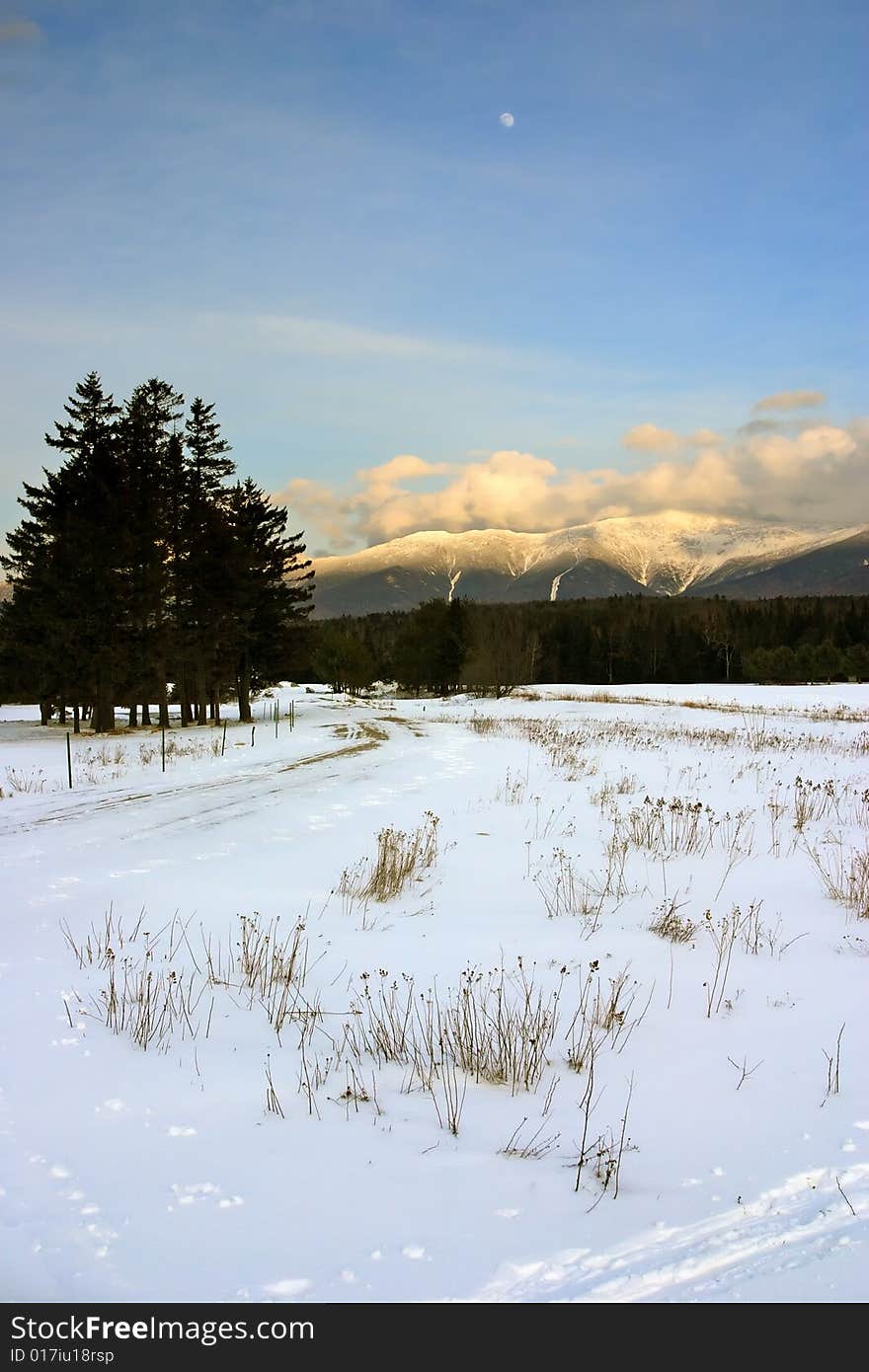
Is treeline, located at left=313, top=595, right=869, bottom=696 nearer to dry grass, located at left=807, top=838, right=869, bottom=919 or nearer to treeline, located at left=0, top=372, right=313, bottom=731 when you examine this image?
treeline, located at left=0, top=372, right=313, bottom=731

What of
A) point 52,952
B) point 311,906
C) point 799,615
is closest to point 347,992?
point 311,906

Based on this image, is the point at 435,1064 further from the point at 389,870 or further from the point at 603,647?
the point at 603,647

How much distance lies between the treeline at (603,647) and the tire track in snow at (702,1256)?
40.5 m

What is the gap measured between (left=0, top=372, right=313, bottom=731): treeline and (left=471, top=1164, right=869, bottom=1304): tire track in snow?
85.0 ft

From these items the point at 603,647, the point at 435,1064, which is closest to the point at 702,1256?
the point at 435,1064

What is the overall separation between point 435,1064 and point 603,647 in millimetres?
109664

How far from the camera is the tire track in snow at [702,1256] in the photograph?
2375 millimetres

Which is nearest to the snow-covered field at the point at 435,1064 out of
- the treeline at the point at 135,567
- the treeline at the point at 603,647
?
the treeline at the point at 135,567

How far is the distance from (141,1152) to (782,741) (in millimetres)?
22371

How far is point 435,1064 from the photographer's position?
3803 millimetres

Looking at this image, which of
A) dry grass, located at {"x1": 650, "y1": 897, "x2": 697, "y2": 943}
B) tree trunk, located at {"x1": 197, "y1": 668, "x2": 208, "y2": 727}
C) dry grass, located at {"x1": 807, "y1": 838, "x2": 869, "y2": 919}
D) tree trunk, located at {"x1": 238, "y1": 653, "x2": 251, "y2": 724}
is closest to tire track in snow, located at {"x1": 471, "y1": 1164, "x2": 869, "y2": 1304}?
dry grass, located at {"x1": 650, "y1": 897, "x2": 697, "y2": 943}

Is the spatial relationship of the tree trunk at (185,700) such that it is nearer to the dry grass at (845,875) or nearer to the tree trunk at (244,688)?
the tree trunk at (244,688)

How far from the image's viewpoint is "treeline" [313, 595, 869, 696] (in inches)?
2800
